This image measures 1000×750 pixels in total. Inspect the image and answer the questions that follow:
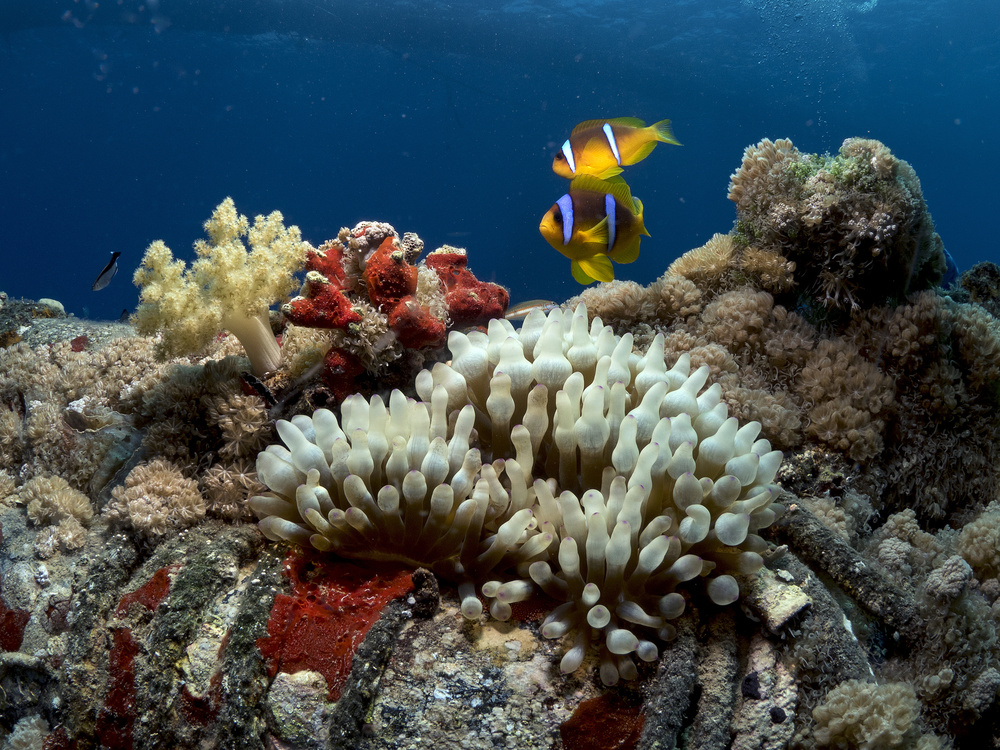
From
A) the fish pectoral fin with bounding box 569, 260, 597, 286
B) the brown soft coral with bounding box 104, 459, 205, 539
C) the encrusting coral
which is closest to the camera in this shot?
the brown soft coral with bounding box 104, 459, 205, 539

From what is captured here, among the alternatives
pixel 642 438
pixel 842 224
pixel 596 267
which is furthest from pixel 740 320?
pixel 642 438

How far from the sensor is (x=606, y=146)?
3525 millimetres

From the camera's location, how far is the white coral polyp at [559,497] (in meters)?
1.55

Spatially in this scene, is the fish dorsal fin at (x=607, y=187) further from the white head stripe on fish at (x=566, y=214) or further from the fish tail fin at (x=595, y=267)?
the fish tail fin at (x=595, y=267)

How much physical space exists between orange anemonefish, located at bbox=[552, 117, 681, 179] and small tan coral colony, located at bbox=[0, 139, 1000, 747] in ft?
2.35

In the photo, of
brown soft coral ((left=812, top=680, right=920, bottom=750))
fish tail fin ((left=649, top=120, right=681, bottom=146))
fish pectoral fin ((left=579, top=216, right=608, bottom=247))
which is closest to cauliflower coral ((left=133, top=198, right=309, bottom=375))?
fish pectoral fin ((left=579, top=216, right=608, bottom=247))

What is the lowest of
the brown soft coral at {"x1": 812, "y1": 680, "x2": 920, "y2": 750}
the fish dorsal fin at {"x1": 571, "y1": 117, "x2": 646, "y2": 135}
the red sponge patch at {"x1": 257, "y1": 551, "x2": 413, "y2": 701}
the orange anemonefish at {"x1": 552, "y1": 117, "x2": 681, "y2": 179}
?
the red sponge patch at {"x1": 257, "y1": 551, "x2": 413, "y2": 701}

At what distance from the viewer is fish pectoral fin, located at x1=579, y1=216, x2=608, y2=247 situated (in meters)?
3.24

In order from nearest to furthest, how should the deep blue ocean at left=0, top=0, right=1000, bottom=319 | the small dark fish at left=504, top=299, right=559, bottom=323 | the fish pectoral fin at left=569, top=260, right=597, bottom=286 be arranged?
the fish pectoral fin at left=569, top=260, right=597, bottom=286 < the small dark fish at left=504, top=299, right=559, bottom=323 < the deep blue ocean at left=0, top=0, right=1000, bottom=319

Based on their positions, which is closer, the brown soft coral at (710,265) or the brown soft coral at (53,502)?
the brown soft coral at (53,502)

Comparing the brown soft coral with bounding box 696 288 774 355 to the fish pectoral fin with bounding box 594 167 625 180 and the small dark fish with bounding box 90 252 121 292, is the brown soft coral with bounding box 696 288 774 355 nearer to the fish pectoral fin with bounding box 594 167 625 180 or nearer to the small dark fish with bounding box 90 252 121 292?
the fish pectoral fin with bounding box 594 167 625 180

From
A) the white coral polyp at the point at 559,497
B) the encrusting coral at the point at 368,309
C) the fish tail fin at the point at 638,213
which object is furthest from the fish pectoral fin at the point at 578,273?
the white coral polyp at the point at 559,497

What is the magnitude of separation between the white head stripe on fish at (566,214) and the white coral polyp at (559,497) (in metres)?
1.42

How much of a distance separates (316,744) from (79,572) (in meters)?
1.44
